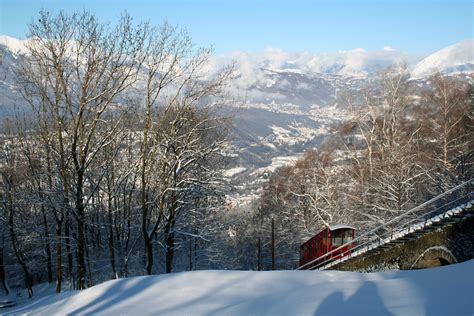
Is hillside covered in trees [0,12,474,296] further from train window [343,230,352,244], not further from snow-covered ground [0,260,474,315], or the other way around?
snow-covered ground [0,260,474,315]

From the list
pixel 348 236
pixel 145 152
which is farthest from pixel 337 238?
pixel 145 152

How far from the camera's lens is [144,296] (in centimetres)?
891

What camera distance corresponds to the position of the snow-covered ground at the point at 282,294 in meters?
7.39

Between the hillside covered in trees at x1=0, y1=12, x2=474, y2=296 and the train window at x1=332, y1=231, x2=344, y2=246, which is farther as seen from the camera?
the train window at x1=332, y1=231, x2=344, y2=246

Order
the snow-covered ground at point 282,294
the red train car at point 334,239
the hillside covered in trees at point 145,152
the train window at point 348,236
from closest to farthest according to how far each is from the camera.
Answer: the snow-covered ground at point 282,294, the hillside covered in trees at point 145,152, the red train car at point 334,239, the train window at point 348,236

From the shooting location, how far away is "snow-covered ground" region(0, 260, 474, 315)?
7.39m

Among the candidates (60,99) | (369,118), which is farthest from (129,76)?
(369,118)

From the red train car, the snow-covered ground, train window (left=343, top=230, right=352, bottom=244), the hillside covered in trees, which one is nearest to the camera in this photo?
the snow-covered ground

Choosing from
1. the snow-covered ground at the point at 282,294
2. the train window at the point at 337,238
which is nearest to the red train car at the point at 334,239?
the train window at the point at 337,238

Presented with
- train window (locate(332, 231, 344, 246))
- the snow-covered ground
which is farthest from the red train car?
the snow-covered ground

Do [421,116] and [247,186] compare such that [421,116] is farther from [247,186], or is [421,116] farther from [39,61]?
[247,186]

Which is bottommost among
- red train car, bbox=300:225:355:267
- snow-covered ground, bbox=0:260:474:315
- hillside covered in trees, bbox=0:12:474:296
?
snow-covered ground, bbox=0:260:474:315

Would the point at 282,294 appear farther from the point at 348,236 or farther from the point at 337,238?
the point at 348,236

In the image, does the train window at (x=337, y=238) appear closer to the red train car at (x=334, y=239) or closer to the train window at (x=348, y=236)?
the red train car at (x=334, y=239)
